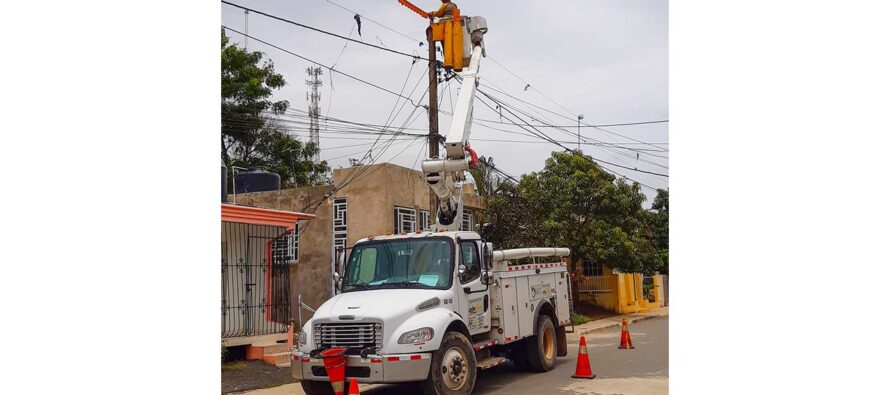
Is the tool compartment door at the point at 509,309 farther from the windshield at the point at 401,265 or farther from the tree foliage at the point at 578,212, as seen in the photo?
the tree foliage at the point at 578,212

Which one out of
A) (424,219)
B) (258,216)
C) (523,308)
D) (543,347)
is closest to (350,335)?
(523,308)

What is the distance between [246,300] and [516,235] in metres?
9.70

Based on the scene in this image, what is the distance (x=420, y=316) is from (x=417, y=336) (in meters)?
0.30

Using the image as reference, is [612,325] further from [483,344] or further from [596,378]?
[483,344]

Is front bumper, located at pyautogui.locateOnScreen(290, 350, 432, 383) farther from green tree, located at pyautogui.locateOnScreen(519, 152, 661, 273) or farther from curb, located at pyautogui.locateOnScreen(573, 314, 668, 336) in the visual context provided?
green tree, located at pyautogui.locateOnScreen(519, 152, 661, 273)

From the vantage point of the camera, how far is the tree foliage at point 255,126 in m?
23.0

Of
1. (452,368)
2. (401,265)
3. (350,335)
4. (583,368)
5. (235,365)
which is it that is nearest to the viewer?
(350,335)

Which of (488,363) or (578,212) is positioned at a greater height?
(578,212)

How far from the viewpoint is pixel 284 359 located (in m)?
12.7

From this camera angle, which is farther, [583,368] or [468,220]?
[468,220]

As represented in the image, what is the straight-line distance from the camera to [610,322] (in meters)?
22.9

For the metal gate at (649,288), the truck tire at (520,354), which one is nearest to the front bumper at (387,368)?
the truck tire at (520,354)

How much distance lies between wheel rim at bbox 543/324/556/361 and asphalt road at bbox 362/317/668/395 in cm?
25

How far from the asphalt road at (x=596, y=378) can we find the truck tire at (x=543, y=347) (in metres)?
0.14
